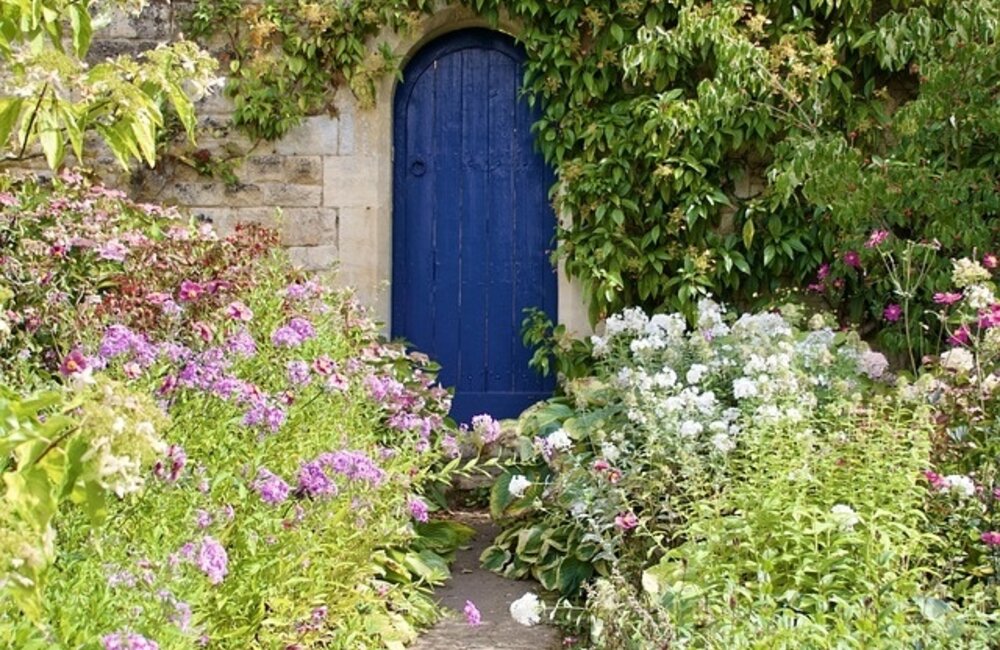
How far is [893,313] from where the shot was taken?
555 centimetres

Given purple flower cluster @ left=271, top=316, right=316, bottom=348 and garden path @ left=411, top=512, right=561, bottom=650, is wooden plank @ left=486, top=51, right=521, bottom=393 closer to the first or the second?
garden path @ left=411, top=512, right=561, bottom=650

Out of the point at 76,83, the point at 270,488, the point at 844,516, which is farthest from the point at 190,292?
the point at 844,516

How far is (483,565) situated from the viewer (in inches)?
186

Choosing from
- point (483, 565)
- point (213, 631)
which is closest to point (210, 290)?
point (213, 631)

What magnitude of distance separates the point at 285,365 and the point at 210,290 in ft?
1.08

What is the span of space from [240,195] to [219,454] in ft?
12.0

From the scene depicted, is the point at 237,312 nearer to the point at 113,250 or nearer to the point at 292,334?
the point at 292,334

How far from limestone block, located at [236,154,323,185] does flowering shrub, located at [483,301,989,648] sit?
1.98 meters

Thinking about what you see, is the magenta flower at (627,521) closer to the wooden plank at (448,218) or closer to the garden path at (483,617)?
Answer: the garden path at (483,617)

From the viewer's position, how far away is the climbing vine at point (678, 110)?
19.3 ft

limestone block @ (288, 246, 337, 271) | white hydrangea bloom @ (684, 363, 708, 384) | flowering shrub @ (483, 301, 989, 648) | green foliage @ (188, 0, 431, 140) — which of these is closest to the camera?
flowering shrub @ (483, 301, 989, 648)

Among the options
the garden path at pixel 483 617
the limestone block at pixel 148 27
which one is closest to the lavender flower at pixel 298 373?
the garden path at pixel 483 617

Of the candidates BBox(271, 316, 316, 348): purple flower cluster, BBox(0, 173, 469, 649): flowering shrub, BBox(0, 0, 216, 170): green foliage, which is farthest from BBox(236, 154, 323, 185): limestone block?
BBox(0, 0, 216, 170): green foliage

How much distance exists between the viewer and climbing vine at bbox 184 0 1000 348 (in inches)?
232
